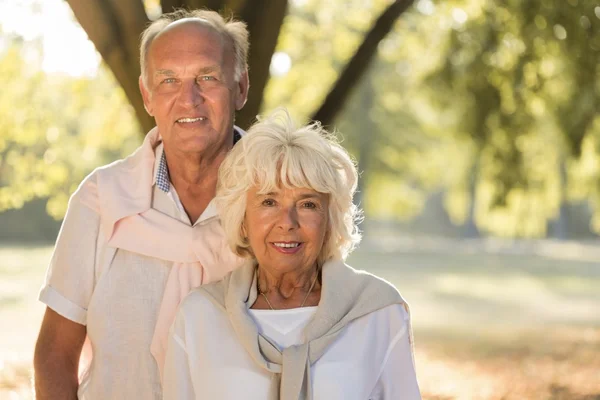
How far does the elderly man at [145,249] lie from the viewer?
305cm

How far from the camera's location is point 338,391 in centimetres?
274

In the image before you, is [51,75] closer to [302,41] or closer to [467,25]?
[467,25]

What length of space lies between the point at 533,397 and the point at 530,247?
32.2m

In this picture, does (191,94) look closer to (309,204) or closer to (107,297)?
(309,204)

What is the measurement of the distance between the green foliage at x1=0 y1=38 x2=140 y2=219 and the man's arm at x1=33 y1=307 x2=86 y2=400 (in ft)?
15.4

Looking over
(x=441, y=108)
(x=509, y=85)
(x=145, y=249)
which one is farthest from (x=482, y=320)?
(x=145, y=249)

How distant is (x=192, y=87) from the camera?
119 inches

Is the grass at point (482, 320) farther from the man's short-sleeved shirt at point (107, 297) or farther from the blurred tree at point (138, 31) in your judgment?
the man's short-sleeved shirt at point (107, 297)

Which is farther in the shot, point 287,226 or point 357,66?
point 357,66

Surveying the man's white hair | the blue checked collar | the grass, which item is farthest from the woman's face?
the grass

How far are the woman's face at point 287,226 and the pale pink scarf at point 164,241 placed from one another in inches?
10.5

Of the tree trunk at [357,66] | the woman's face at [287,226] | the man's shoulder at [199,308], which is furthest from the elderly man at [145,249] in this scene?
the tree trunk at [357,66]

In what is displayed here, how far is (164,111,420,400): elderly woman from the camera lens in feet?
9.09

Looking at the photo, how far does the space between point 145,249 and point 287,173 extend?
2.08 ft
